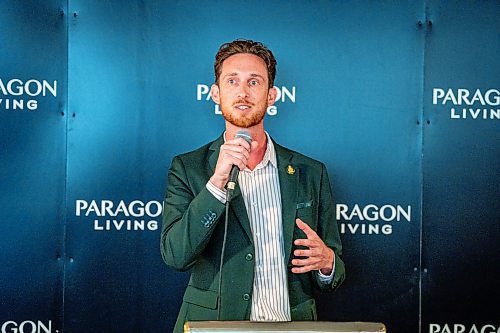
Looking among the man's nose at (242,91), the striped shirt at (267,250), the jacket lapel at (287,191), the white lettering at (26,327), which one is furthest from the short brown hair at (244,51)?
the white lettering at (26,327)

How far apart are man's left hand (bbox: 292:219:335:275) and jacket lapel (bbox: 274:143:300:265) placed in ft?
0.31

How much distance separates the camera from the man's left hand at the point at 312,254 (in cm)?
230

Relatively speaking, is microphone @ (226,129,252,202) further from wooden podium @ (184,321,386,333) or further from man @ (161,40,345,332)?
wooden podium @ (184,321,386,333)

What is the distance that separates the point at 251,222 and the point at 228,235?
81mm

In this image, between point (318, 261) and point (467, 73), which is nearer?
point (318, 261)

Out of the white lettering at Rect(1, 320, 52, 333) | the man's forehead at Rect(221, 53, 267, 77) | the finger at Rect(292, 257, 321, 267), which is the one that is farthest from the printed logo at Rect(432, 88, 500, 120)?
the white lettering at Rect(1, 320, 52, 333)

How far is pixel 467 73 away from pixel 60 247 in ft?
6.29

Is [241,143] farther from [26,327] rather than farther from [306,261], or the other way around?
[26,327]

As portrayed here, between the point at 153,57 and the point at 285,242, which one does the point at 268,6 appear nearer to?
the point at 153,57

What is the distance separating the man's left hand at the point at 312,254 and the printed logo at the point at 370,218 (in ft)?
3.71

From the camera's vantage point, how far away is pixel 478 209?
3.54 metres

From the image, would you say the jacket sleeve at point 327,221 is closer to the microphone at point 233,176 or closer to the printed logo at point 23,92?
the microphone at point 233,176

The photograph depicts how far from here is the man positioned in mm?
2311

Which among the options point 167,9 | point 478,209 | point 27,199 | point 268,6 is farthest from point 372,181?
point 27,199
